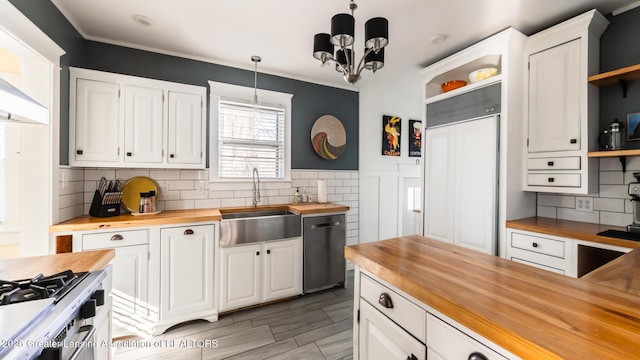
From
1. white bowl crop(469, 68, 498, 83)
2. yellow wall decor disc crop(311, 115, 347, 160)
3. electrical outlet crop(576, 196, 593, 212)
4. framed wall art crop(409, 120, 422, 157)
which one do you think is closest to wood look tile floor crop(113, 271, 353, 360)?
yellow wall decor disc crop(311, 115, 347, 160)

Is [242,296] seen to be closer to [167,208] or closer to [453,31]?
[167,208]

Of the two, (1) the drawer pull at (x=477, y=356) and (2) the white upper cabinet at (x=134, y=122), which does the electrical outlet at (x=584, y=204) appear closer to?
(1) the drawer pull at (x=477, y=356)

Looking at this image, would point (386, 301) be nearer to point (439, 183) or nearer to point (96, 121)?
point (439, 183)

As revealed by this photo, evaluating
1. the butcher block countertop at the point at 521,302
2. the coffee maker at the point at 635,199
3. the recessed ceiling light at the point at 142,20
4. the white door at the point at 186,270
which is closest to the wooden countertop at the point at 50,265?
the white door at the point at 186,270

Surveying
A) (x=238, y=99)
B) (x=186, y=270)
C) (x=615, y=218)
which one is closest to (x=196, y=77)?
(x=238, y=99)

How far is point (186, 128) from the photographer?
2566 millimetres

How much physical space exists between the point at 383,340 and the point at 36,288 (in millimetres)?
1369

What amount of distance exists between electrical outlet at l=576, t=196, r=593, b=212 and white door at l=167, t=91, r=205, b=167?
3.57 metres

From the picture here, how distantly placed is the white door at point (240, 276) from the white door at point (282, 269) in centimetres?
8

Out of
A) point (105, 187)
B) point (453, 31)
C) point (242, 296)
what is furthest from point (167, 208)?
point (453, 31)

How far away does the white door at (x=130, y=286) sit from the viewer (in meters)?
2.04

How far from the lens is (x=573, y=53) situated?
204 cm

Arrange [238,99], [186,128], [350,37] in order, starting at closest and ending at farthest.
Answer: [350,37], [186,128], [238,99]

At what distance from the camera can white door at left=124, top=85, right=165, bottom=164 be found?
7.65 feet
